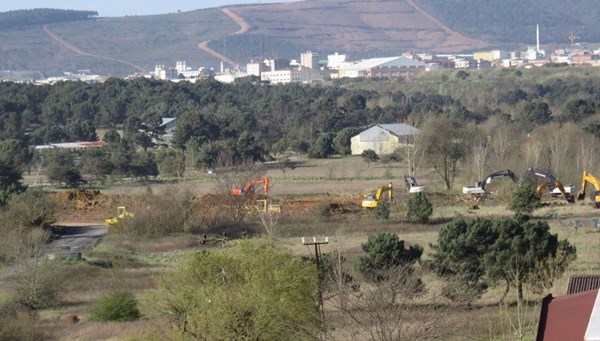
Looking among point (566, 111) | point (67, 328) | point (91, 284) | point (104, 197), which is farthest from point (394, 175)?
point (67, 328)

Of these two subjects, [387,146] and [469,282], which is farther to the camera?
[387,146]

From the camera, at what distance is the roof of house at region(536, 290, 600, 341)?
13.8 meters

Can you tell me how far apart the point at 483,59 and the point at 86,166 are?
362 feet

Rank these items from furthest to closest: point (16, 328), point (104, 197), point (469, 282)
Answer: point (104, 197) → point (469, 282) → point (16, 328)

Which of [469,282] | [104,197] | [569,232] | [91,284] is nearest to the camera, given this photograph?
[469,282]

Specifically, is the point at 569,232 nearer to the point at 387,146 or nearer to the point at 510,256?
the point at 510,256

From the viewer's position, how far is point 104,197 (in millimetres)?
40531

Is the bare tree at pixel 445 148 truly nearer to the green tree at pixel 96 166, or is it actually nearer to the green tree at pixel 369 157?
the green tree at pixel 369 157

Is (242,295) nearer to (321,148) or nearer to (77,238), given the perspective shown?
(77,238)

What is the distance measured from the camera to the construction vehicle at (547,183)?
122ft

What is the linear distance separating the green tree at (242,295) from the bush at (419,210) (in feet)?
48.2

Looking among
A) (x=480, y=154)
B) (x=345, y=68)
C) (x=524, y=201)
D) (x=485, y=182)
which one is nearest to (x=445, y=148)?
(x=480, y=154)

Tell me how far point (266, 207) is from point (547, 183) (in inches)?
326

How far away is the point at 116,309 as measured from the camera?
2158 centimetres
